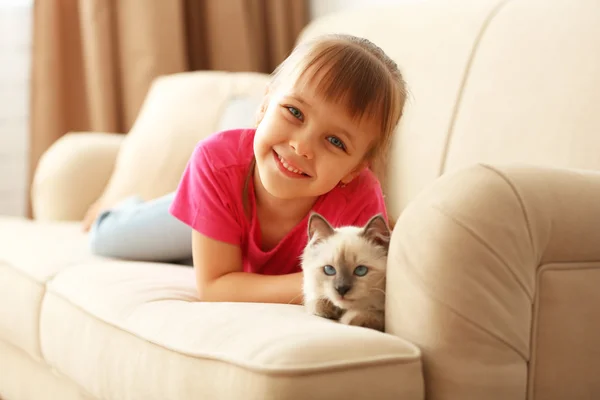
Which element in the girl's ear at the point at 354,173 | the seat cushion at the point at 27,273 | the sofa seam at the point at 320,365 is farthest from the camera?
the seat cushion at the point at 27,273

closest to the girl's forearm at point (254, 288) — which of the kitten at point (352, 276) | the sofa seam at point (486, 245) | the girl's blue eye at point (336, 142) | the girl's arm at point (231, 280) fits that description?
the girl's arm at point (231, 280)

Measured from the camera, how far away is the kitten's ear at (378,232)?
1.23 m

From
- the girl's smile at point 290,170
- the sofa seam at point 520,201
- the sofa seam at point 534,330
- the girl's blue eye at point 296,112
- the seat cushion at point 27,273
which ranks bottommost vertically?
the seat cushion at point 27,273

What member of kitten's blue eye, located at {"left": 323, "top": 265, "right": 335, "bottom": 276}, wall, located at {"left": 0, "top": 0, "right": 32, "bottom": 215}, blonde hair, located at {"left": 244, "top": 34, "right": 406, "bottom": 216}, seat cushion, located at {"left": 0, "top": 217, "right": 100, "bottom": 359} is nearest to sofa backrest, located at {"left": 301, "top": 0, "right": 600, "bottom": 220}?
blonde hair, located at {"left": 244, "top": 34, "right": 406, "bottom": 216}

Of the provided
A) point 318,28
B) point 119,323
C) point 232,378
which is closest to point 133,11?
point 318,28

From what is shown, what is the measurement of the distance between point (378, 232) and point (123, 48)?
2268 mm

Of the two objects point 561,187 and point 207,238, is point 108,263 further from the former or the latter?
point 561,187

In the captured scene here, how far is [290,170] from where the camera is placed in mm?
1397

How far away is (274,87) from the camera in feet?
4.90

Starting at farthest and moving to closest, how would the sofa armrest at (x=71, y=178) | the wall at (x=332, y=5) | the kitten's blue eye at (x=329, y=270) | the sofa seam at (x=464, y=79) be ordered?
1. the wall at (x=332, y=5)
2. the sofa armrest at (x=71, y=178)
3. the sofa seam at (x=464, y=79)
4. the kitten's blue eye at (x=329, y=270)

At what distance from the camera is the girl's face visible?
4.41 feet

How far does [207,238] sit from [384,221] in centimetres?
41

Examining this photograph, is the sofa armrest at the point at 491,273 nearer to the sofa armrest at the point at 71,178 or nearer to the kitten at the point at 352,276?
the kitten at the point at 352,276

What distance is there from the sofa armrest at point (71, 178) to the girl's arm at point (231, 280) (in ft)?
3.94
